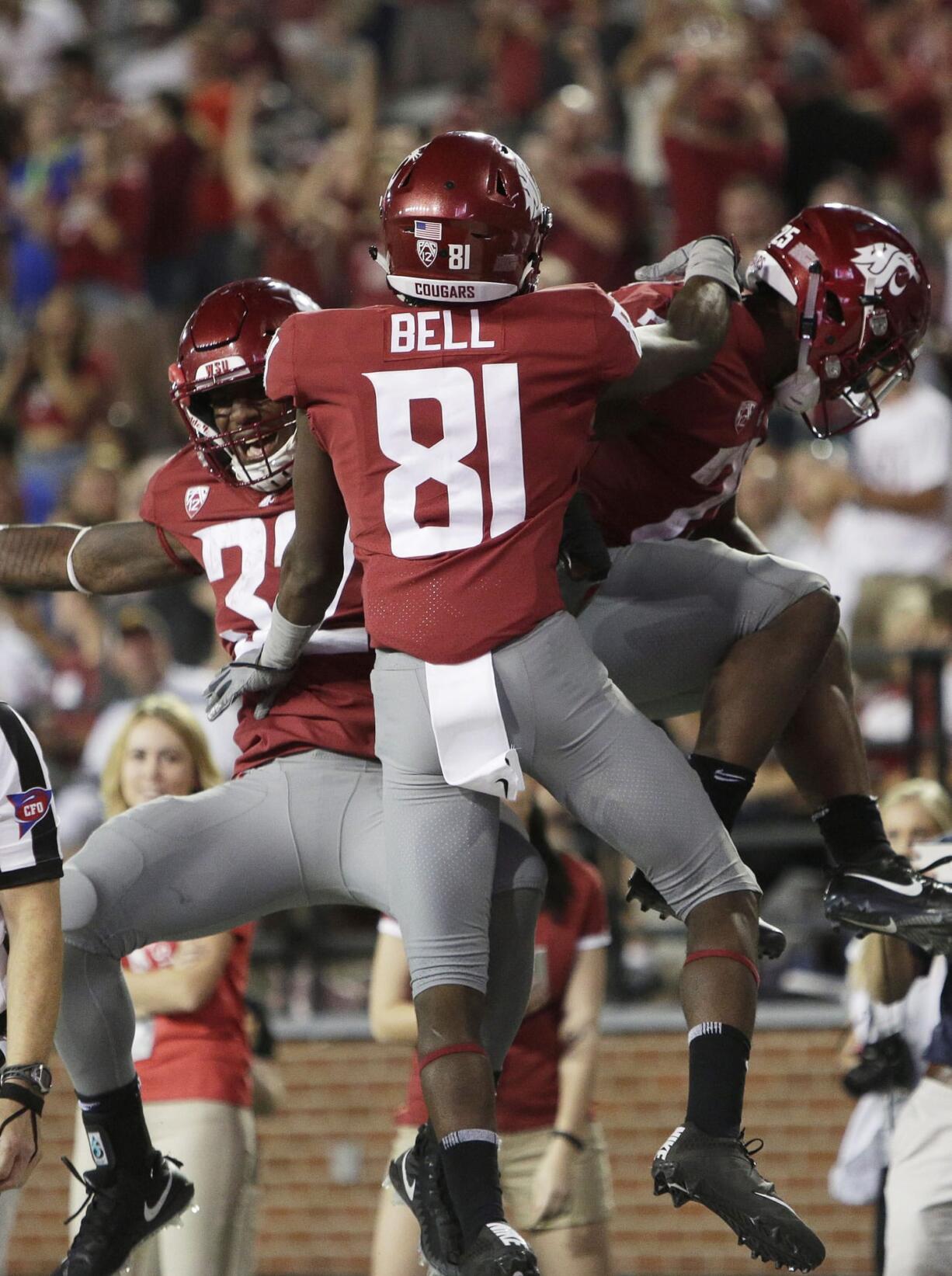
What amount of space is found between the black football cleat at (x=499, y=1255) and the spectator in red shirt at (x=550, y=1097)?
1.74 metres

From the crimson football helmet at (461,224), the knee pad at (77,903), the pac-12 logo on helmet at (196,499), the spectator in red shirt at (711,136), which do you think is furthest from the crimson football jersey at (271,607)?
the spectator in red shirt at (711,136)

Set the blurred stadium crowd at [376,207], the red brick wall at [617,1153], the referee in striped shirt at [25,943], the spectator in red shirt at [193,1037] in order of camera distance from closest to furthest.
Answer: the referee in striped shirt at [25,943] → the spectator in red shirt at [193,1037] → the red brick wall at [617,1153] → the blurred stadium crowd at [376,207]

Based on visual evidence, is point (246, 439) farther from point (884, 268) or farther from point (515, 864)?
point (884, 268)

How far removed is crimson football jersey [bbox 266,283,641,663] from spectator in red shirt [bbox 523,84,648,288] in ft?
19.4

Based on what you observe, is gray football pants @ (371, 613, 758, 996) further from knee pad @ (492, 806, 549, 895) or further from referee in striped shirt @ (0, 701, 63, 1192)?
referee in striped shirt @ (0, 701, 63, 1192)

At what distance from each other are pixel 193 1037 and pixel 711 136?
6.01 m

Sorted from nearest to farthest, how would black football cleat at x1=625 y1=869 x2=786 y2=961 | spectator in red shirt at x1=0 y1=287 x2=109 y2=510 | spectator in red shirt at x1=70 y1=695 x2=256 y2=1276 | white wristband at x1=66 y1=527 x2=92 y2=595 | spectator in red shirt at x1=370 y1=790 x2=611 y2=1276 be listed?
black football cleat at x1=625 y1=869 x2=786 y2=961 → white wristband at x1=66 y1=527 x2=92 y2=595 → spectator in red shirt at x1=70 y1=695 x2=256 y2=1276 → spectator in red shirt at x1=370 y1=790 x2=611 y2=1276 → spectator in red shirt at x1=0 y1=287 x2=109 y2=510

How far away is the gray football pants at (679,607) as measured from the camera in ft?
13.3

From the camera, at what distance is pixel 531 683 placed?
3.50 metres

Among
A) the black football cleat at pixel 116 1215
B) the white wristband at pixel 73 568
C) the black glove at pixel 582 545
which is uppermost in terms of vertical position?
the black glove at pixel 582 545

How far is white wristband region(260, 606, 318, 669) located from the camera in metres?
3.87

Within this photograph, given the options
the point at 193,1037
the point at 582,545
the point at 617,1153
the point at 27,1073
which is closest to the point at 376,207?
the point at 617,1153

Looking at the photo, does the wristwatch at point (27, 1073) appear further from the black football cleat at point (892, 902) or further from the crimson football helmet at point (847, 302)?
the crimson football helmet at point (847, 302)

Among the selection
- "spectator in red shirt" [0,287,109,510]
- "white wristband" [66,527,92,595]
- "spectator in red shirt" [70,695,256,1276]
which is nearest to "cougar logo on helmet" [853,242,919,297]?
"white wristband" [66,527,92,595]
